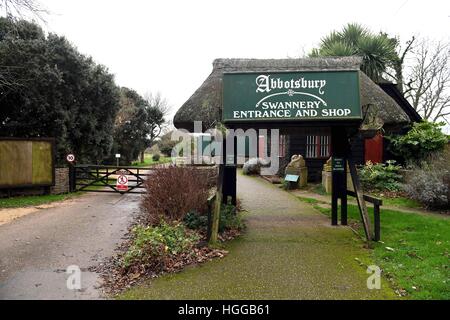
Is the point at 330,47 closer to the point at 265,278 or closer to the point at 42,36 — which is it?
the point at 42,36

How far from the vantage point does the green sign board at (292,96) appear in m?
6.17

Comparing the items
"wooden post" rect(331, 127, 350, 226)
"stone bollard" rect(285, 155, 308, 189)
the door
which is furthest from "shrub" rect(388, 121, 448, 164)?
"wooden post" rect(331, 127, 350, 226)

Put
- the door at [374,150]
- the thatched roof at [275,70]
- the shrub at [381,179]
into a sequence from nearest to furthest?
the thatched roof at [275,70] < the shrub at [381,179] < the door at [374,150]

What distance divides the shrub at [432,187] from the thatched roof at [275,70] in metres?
3.87

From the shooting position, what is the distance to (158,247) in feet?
17.1

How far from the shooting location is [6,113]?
50.0 feet

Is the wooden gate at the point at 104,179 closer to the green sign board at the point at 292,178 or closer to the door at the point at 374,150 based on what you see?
the green sign board at the point at 292,178

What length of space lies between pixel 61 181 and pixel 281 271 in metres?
11.8

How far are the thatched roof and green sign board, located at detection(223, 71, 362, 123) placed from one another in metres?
0.32

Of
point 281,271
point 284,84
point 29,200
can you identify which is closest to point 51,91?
point 29,200

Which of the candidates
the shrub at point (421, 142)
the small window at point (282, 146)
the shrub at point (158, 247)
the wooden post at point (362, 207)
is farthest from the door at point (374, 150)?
the shrub at point (158, 247)

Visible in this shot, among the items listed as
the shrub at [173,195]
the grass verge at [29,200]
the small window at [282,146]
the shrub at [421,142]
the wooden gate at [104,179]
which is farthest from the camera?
the small window at [282,146]

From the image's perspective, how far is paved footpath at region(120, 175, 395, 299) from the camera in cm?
424

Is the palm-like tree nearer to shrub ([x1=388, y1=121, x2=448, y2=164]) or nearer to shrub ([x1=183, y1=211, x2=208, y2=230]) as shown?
shrub ([x1=388, y1=121, x2=448, y2=164])
